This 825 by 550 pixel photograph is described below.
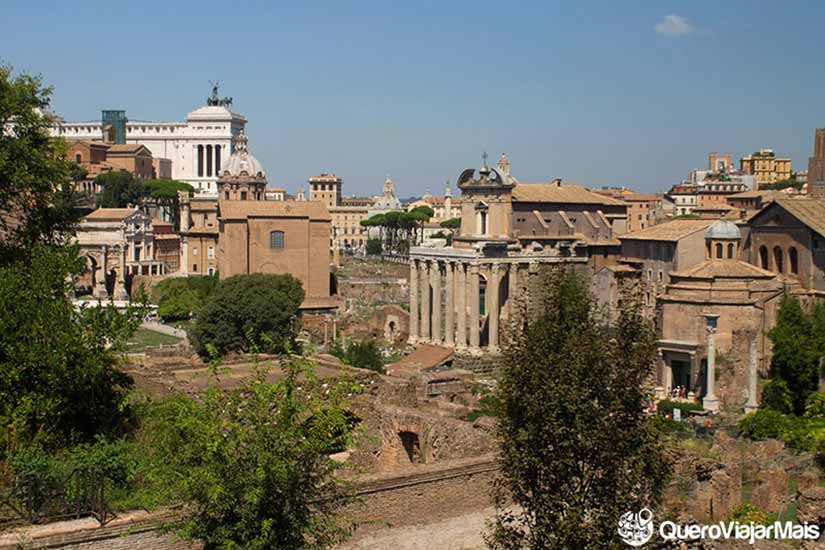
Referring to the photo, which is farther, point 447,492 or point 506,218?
point 506,218

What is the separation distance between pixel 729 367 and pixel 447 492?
17.5 meters

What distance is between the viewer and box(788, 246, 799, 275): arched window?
35.7 meters

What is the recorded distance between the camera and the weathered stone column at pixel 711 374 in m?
29.4

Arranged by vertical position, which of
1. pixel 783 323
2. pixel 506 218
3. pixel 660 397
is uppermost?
pixel 506 218

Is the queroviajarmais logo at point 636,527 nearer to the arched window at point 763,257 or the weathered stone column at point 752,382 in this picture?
the weathered stone column at point 752,382

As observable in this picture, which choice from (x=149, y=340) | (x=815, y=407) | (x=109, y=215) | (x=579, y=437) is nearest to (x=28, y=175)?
(x=579, y=437)

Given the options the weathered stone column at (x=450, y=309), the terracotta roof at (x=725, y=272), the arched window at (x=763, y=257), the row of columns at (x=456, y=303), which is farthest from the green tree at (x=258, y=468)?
the weathered stone column at (x=450, y=309)

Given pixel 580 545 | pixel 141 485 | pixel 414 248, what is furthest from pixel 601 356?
pixel 414 248

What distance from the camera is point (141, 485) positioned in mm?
12773

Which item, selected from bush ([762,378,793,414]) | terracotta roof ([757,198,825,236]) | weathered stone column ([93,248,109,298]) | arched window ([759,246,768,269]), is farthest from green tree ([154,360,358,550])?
weathered stone column ([93,248,109,298])

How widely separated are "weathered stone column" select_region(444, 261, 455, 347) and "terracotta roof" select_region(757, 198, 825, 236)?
49.8 ft

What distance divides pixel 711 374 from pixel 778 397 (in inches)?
82.6

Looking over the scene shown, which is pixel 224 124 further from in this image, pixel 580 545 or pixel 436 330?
pixel 580 545

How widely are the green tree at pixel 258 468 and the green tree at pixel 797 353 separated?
2022 cm
